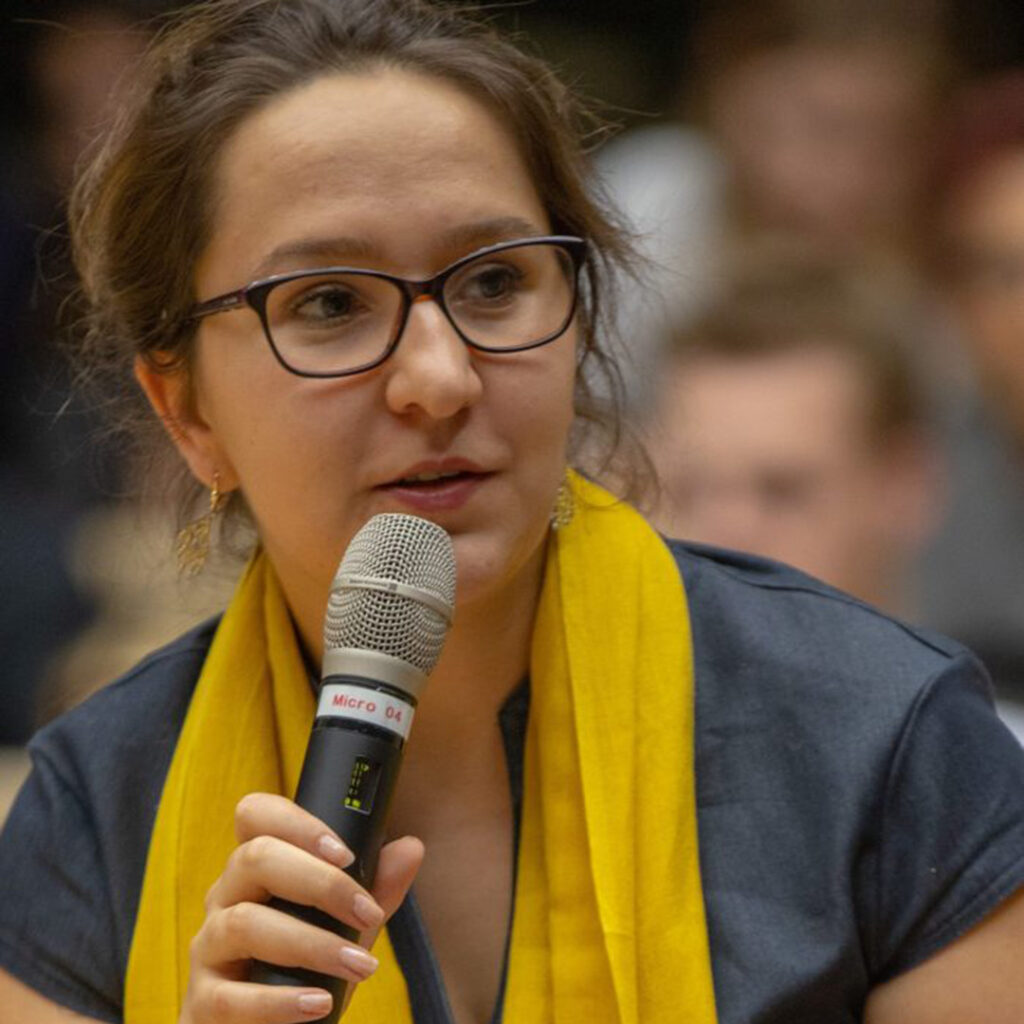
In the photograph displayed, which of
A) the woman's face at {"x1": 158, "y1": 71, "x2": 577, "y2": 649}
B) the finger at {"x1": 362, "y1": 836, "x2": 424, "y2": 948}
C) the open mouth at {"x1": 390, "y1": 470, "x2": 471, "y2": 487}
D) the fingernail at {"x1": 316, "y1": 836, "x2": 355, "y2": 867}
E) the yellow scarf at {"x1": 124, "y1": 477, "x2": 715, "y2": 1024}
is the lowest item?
the yellow scarf at {"x1": 124, "y1": 477, "x2": 715, "y2": 1024}

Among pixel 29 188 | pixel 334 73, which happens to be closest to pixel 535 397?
pixel 334 73

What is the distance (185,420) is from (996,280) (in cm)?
163

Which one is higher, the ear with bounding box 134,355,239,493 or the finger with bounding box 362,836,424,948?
the ear with bounding box 134,355,239,493

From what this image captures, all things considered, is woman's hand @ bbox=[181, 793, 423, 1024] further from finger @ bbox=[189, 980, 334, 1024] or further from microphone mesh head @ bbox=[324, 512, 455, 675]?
microphone mesh head @ bbox=[324, 512, 455, 675]

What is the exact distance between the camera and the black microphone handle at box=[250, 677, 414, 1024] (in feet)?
3.83

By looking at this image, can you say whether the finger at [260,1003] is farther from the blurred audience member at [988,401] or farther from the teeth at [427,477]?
the blurred audience member at [988,401]

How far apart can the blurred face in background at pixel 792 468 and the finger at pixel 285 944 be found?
148 centimetres

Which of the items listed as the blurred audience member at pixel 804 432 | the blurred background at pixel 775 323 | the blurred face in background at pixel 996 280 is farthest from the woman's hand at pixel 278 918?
the blurred face in background at pixel 996 280

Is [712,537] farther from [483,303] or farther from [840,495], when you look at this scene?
[483,303]

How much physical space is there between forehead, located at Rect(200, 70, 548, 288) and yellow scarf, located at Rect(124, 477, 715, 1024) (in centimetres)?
35

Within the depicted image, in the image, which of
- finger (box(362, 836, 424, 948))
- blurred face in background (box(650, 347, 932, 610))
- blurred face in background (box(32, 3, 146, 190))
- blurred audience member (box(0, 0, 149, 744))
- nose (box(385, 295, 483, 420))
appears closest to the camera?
finger (box(362, 836, 424, 948))

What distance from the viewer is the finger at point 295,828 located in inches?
45.3

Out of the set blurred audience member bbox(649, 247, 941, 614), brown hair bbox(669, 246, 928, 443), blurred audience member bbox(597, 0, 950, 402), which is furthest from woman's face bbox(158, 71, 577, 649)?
blurred audience member bbox(597, 0, 950, 402)

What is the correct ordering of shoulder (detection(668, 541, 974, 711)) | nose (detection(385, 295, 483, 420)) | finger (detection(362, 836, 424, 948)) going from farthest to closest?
shoulder (detection(668, 541, 974, 711)), nose (detection(385, 295, 483, 420)), finger (detection(362, 836, 424, 948))
